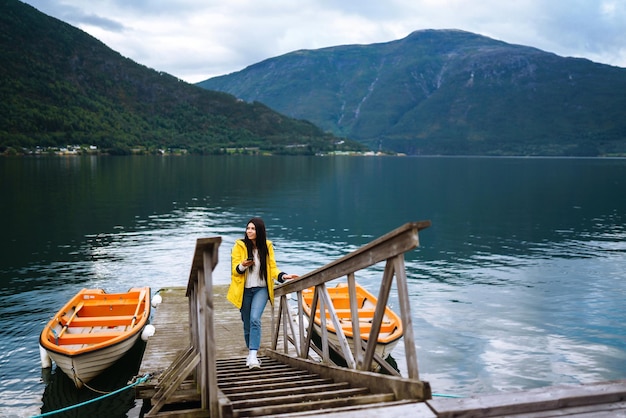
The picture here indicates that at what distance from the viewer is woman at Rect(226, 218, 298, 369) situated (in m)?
7.93

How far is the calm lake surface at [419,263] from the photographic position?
13.6m

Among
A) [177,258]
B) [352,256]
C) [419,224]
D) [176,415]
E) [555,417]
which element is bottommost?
[177,258]

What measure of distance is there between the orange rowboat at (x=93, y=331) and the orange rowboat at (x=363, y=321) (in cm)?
459

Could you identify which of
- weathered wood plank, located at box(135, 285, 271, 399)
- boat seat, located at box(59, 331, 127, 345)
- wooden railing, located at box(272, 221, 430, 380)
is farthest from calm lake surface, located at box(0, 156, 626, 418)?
wooden railing, located at box(272, 221, 430, 380)

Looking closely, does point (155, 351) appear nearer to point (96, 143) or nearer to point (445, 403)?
point (445, 403)

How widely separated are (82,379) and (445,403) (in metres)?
9.57

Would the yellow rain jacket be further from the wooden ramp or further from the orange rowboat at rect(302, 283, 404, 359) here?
the orange rowboat at rect(302, 283, 404, 359)

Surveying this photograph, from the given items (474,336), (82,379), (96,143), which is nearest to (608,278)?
(474,336)

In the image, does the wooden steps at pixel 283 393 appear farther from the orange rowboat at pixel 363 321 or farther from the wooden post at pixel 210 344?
the orange rowboat at pixel 363 321

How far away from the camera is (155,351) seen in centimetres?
1190

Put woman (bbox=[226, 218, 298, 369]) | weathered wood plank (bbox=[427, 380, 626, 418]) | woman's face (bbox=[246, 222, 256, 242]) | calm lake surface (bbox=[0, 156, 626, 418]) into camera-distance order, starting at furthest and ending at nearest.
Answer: calm lake surface (bbox=[0, 156, 626, 418]), woman (bbox=[226, 218, 298, 369]), woman's face (bbox=[246, 222, 256, 242]), weathered wood plank (bbox=[427, 380, 626, 418])

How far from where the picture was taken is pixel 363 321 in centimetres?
1456

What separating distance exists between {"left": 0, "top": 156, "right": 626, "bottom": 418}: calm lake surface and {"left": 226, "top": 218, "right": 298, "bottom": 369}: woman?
177 inches

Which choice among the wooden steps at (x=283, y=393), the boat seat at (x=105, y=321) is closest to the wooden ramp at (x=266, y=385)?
the wooden steps at (x=283, y=393)
